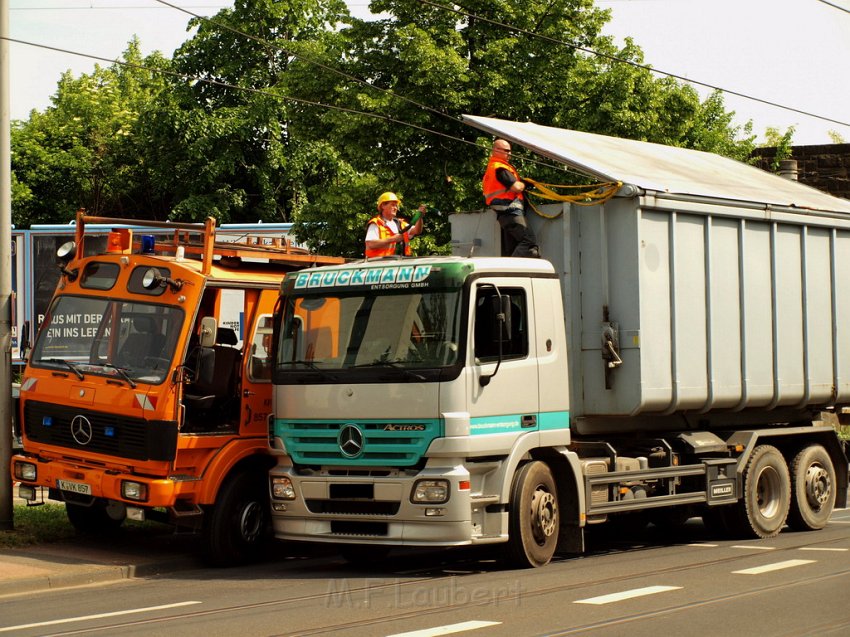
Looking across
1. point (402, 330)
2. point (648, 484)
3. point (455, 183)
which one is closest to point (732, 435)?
point (648, 484)

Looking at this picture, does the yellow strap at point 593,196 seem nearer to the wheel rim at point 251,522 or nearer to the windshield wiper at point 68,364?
the wheel rim at point 251,522

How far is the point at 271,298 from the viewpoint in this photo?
1240cm

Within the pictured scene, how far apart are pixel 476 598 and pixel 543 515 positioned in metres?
1.83

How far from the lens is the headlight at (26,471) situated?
39.8 ft


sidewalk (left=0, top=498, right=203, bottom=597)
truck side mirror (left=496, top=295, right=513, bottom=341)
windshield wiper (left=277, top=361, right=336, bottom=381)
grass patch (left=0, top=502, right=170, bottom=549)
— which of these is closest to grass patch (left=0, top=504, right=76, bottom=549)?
grass patch (left=0, top=502, right=170, bottom=549)

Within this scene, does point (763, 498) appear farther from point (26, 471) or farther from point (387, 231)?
point (26, 471)

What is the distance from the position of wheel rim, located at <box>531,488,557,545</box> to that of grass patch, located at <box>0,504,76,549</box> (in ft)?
16.2

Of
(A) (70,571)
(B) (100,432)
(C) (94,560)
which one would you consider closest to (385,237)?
(B) (100,432)

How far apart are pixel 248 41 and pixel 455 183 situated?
2348 centimetres

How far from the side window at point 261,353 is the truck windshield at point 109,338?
90 cm

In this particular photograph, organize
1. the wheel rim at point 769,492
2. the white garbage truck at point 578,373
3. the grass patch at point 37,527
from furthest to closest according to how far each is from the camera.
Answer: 1. the wheel rim at point 769,492
2. the grass patch at point 37,527
3. the white garbage truck at point 578,373

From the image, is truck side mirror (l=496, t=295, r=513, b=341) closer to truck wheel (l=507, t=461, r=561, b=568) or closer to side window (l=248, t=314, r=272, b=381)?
truck wheel (l=507, t=461, r=561, b=568)

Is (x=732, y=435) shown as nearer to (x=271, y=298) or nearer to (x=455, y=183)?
(x=271, y=298)

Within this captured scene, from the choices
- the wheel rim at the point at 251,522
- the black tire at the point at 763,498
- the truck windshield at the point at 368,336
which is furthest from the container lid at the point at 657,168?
the wheel rim at the point at 251,522
